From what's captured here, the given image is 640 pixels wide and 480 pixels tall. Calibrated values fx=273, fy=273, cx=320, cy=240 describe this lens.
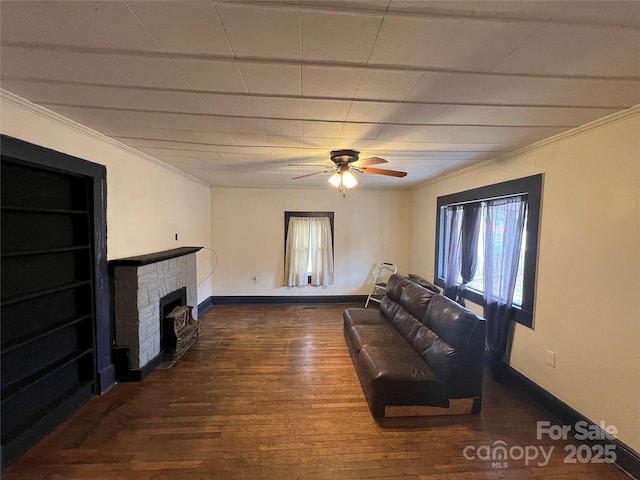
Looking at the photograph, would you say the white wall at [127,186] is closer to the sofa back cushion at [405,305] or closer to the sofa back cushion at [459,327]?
the sofa back cushion at [405,305]

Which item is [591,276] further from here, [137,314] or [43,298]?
[43,298]

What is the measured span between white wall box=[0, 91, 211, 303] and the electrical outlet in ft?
13.2

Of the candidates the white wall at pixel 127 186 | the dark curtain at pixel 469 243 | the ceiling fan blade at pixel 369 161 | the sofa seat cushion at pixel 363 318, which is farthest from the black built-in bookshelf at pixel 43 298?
the dark curtain at pixel 469 243

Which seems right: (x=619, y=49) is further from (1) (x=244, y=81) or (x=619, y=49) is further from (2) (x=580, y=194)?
(1) (x=244, y=81)

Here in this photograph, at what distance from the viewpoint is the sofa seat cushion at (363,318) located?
→ 3.35 metres

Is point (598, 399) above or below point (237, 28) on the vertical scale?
below

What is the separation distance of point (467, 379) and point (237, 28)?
2762 millimetres

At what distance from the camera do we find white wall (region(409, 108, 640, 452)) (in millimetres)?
1768

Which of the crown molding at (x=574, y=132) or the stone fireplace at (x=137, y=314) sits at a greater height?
the crown molding at (x=574, y=132)

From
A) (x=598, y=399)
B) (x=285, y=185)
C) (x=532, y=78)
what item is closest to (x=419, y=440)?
(x=598, y=399)

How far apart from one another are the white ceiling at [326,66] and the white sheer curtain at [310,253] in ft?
10.2

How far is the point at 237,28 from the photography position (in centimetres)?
108

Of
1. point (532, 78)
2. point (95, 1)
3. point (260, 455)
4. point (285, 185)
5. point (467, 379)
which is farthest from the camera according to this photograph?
point (285, 185)

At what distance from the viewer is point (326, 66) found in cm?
133
